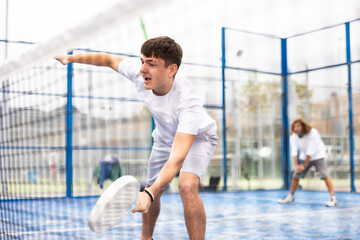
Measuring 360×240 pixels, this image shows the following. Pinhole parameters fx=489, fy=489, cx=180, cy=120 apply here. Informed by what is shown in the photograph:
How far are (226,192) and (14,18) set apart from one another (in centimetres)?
603

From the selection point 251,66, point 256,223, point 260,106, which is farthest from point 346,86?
point 256,223

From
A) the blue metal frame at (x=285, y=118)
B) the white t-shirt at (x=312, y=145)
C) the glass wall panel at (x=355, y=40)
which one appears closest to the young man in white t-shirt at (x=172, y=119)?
the white t-shirt at (x=312, y=145)

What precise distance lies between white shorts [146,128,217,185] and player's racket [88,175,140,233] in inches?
39.2

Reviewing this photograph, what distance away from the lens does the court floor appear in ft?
15.5

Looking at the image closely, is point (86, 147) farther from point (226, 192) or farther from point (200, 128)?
point (200, 128)

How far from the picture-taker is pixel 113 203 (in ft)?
7.23

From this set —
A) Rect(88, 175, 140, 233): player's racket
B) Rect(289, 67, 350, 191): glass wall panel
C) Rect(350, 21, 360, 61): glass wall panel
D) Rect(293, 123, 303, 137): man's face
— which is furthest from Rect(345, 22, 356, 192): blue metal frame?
Rect(88, 175, 140, 233): player's racket

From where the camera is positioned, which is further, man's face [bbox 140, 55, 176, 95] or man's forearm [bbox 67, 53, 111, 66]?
man's forearm [bbox 67, 53, 111, 66]

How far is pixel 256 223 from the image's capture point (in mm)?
5727

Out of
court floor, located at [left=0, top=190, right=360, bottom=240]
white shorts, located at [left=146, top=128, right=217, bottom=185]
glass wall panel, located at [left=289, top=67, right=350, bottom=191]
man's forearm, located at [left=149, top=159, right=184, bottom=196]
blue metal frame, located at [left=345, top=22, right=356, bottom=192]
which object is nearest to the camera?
man's forearm, located at [left=149, top=159, right=184, bottom=196]

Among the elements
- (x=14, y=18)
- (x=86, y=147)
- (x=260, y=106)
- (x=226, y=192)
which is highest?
(x=14, y=18)

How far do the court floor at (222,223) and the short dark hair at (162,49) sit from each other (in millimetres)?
2251

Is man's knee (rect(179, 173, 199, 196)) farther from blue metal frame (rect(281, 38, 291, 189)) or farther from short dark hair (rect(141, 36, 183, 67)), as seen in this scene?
blue metal frame (rect(281, 38, 291, 189))

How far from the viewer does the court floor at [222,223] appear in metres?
4.73
